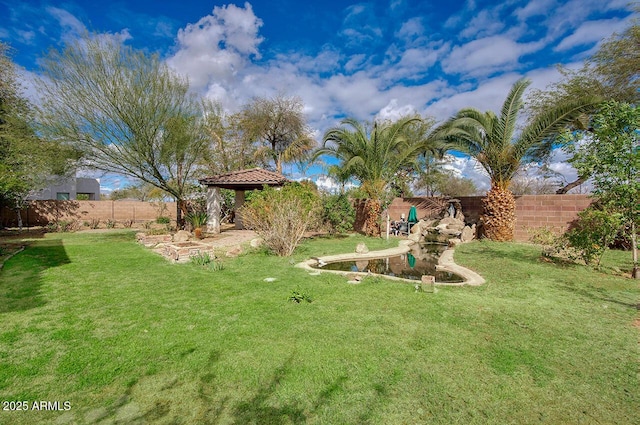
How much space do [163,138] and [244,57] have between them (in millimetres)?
12620

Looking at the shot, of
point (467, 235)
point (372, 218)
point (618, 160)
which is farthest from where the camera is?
point (372, 218)

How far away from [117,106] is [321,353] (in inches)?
536

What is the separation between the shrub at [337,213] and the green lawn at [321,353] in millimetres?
8624

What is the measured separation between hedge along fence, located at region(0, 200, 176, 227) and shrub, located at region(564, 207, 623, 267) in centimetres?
2432

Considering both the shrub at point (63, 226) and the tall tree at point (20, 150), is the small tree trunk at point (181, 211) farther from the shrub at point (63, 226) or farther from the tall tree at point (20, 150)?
the shrub at point (63, 226)

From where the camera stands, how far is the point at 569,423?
2195 millimetres

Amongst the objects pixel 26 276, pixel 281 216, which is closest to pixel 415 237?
pixel 281 216

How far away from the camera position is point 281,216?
9.20 m

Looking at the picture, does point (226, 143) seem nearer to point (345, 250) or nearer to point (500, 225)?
point (345, 250)

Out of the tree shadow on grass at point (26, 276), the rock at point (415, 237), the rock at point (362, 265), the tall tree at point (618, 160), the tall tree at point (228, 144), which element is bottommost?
the rock at point (362, 265)

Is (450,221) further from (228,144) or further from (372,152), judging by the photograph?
(228,144)

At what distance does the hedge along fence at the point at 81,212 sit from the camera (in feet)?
58.4

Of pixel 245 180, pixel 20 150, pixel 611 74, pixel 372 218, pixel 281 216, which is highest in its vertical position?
pixel 611 74

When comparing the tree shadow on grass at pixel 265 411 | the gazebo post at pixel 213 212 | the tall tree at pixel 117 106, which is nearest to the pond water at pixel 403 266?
the tree shadow on grass at pixel 265 411
